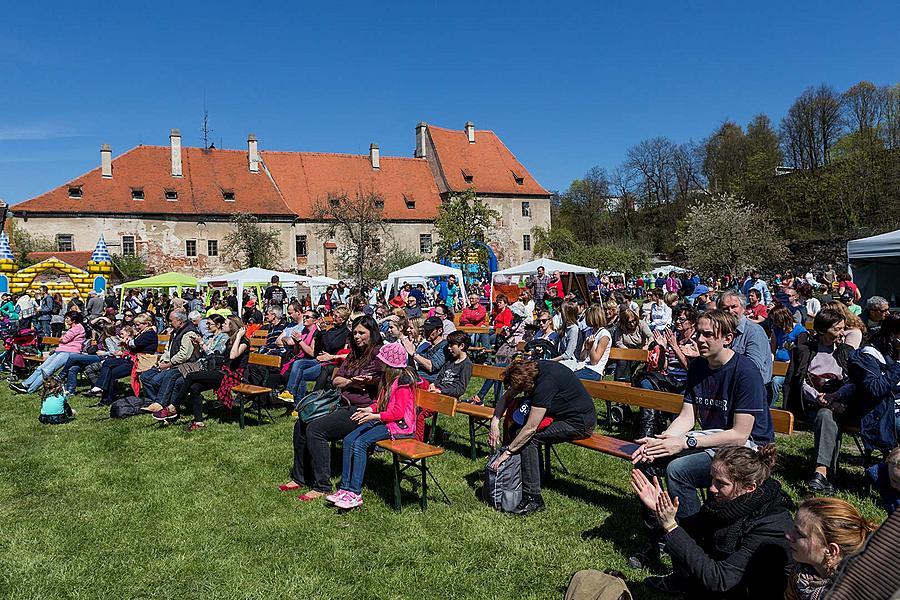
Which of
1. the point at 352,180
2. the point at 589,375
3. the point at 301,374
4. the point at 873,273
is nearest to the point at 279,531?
the point at 589,375

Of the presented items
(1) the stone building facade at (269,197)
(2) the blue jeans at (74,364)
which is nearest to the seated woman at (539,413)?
(2) the blue jeans at (74,364)

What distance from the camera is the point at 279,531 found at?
17.1ft

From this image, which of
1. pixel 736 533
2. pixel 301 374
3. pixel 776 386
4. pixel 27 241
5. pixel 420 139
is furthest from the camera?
pixel 420 139

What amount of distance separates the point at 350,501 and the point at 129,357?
281 inches

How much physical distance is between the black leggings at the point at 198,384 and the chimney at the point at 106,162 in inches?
1690

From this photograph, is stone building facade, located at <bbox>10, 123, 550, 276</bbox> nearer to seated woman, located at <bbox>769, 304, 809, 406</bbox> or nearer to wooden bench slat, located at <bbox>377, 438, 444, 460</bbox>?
seated woman, located at <bbox>769, 304, 809, 406</bbox>

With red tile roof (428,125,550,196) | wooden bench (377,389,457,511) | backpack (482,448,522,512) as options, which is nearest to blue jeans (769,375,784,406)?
backpack (482,448,522,512)

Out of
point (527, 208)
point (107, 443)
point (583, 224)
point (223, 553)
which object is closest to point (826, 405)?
point (223, 553)

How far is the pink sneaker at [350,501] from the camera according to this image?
5508 mm

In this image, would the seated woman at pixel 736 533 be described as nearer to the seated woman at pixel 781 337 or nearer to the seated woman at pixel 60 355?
the seated woman at pixel 781 337

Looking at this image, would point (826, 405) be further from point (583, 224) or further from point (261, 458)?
point (583, 224)

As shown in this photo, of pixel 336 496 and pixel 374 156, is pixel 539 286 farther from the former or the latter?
pixel 374 156

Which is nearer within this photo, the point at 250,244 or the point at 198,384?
the point at 198,384

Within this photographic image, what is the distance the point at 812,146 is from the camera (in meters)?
49.8
